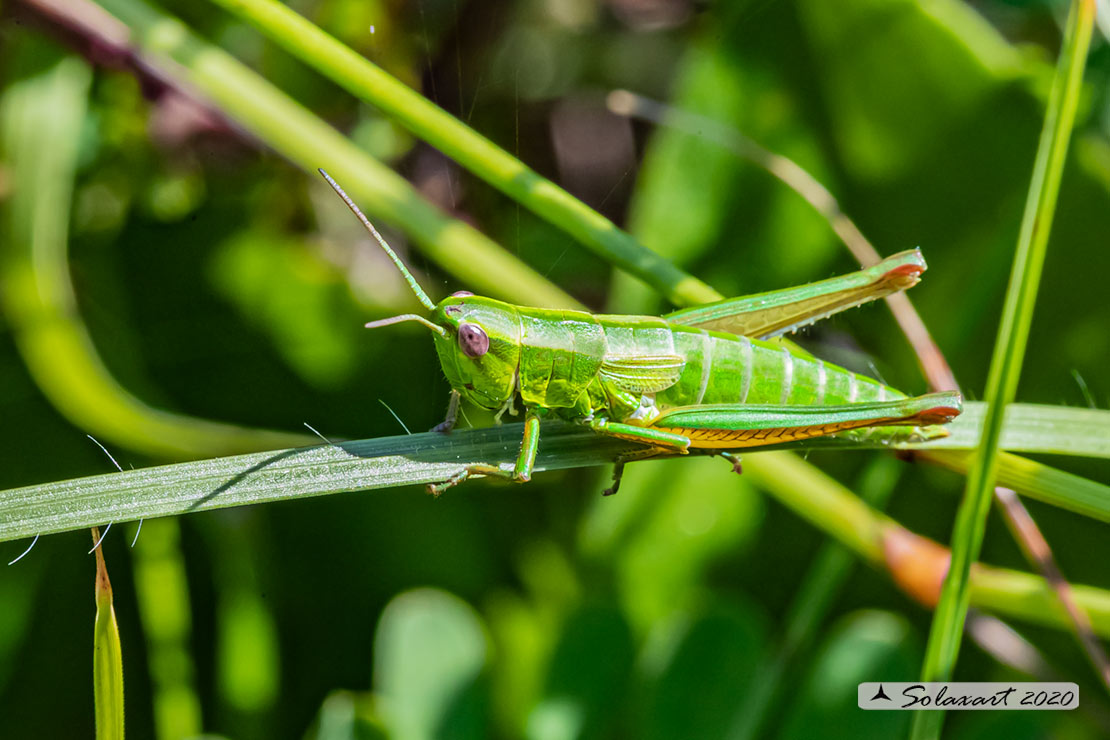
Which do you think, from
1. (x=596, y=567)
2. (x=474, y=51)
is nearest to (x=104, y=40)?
(x=474, y=51)

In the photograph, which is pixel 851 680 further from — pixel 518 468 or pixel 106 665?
pixel 106 665

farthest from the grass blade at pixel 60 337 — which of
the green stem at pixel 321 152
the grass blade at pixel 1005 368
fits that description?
the grass blade at pixel 1005 368

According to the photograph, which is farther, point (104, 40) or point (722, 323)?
point (104, 40)

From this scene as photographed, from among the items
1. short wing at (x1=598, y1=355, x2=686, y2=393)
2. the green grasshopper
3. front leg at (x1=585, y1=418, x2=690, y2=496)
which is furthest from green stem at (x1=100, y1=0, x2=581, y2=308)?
front leg at (x1=585, y1=418, x2=690, y2=496)

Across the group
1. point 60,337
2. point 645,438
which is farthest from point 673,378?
point 60,337

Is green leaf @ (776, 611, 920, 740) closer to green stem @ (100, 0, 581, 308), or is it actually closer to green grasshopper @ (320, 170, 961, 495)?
green grasshopper @ (320, 170, 961, 495)

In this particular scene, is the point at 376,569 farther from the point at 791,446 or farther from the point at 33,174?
the point at 33,174

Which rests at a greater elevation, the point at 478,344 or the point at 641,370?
the point at 641,370
